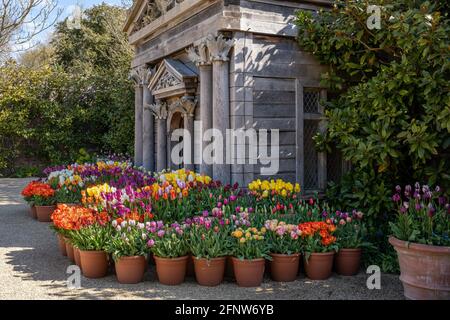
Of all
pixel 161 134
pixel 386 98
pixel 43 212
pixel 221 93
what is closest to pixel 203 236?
pixel 221 93

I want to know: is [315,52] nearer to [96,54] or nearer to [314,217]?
[314,217]

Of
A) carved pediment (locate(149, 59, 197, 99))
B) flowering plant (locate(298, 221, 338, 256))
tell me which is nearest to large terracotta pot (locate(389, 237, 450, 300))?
flowering plant (locate(298, 221, 338, 256))

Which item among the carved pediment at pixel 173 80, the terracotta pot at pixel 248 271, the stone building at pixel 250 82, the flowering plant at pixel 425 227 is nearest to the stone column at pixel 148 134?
the carved pediment at pixel 173 80

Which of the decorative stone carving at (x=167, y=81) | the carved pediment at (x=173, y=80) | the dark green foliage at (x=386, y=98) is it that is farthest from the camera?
the decorative stone carving at (x=167, y=81)

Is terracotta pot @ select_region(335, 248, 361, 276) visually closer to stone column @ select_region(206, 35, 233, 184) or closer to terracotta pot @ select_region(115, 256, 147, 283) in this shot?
terracotta pot @ select_region(115, 256, 147, 283)

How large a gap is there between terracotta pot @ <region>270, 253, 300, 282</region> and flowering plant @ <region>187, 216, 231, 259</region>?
1.79ft

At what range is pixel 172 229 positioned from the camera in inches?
220

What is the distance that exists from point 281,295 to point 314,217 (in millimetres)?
1444

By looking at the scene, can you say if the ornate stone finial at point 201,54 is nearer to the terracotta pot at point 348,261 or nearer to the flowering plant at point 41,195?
the terracotta pot at point 348,261

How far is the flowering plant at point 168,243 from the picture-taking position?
5.25 meters

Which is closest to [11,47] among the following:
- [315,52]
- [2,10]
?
[2,10]

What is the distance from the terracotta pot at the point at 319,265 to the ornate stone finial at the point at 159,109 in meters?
5.67

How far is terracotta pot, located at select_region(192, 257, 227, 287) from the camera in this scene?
17.1 feet

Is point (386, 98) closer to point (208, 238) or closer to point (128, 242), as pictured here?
point (208, 238)
